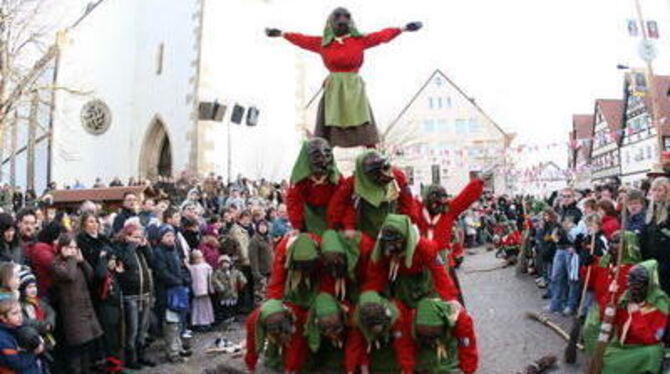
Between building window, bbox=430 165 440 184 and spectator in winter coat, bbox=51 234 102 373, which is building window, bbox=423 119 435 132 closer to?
building window, bbox=430 165 440 184

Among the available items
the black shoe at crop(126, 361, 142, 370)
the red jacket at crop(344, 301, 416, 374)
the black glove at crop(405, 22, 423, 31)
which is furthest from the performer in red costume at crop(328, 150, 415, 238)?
the black shoe at crop(126, 361, 142, 370)

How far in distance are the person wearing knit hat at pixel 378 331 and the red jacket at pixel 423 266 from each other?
0.55 feet

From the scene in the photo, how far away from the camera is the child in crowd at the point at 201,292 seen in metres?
9.11

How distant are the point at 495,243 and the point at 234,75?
474 inches

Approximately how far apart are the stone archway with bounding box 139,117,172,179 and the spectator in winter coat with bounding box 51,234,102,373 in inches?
770

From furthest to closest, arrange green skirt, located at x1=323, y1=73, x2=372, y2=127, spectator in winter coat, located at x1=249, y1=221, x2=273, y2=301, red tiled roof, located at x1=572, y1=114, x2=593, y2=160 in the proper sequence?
red tiled roof, located at x1=572, y1=114, x2=593, y2=160 < spectator in winter coat, located at x1=249, y1=221, x2=273, y2=301 < green skirt, located at x1=323, y1=73, x2=372, y2=127

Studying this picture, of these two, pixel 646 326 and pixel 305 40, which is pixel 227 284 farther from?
pixel 646 326

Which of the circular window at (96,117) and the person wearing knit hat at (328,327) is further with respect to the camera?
the circular window at (96,117)

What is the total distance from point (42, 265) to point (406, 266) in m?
3.57

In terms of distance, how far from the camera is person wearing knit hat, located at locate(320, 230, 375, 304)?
5965 mm

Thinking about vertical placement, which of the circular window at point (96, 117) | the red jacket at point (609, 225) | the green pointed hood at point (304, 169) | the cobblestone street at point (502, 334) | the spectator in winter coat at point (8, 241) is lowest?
the cobblestone street at point (502, 334)

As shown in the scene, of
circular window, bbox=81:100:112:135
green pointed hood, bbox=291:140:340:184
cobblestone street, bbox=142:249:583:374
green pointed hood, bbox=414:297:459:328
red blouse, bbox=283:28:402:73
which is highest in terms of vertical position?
circular window, bbox=81:100:112:135

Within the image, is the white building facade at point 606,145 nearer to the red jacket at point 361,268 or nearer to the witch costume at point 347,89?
the witch costume at point 347,89


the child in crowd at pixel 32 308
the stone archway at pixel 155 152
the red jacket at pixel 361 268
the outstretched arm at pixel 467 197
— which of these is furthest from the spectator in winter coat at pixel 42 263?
the stone archway at pixel 155 152
